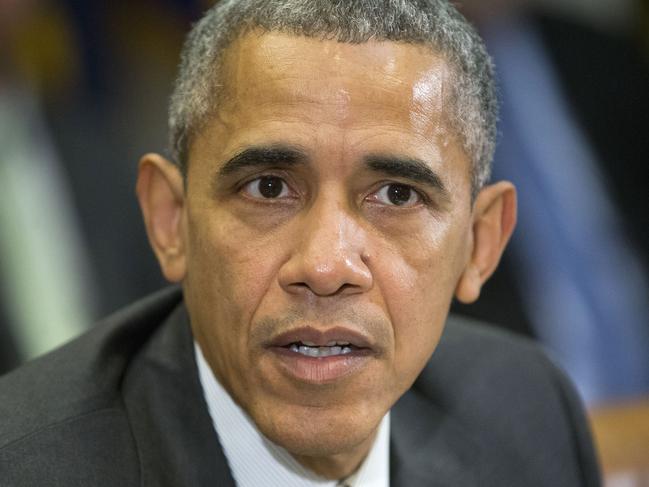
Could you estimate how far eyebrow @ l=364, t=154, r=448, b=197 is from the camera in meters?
1.55

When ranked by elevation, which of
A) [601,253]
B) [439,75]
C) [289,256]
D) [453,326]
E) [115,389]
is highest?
[439,75]

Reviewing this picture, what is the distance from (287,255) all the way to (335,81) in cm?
27

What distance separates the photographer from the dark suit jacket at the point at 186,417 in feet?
5.19

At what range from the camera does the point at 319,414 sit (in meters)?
1.55

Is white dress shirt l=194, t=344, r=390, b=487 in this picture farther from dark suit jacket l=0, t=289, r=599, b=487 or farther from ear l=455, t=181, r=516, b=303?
ear l=455, t=181, r=516, b=303

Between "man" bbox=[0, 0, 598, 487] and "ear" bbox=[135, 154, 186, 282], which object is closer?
"man" bbox=[0, 0, 598, 487]

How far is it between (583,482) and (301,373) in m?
0.92

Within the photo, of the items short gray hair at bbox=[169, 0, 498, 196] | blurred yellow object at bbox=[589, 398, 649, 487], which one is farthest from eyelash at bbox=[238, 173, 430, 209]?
blurred yellow object at bbox=[589, 398, 649, 487]

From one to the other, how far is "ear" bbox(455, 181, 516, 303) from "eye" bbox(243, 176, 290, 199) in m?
0.42

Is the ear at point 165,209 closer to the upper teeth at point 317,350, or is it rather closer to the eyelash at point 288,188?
the eyelash at point 288,188

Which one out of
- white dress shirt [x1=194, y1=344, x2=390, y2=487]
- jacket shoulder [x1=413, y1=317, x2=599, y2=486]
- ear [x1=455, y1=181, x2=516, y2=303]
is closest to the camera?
white dress shirt [x1=194, y1=344, x2=390, y2=487]

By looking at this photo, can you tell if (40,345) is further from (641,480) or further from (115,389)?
(641,480)

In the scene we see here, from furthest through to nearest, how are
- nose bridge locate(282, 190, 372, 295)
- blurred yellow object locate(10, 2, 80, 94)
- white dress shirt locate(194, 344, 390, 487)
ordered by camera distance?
1. blurred yellow object locate(10, 2, 80, 94)
2. white dress shirt locate(194, 344, 390, 487)
3. nose bridge locate(282, 190, 372, 295)

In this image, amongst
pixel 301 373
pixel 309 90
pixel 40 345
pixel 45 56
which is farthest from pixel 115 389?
pixel 45 56
